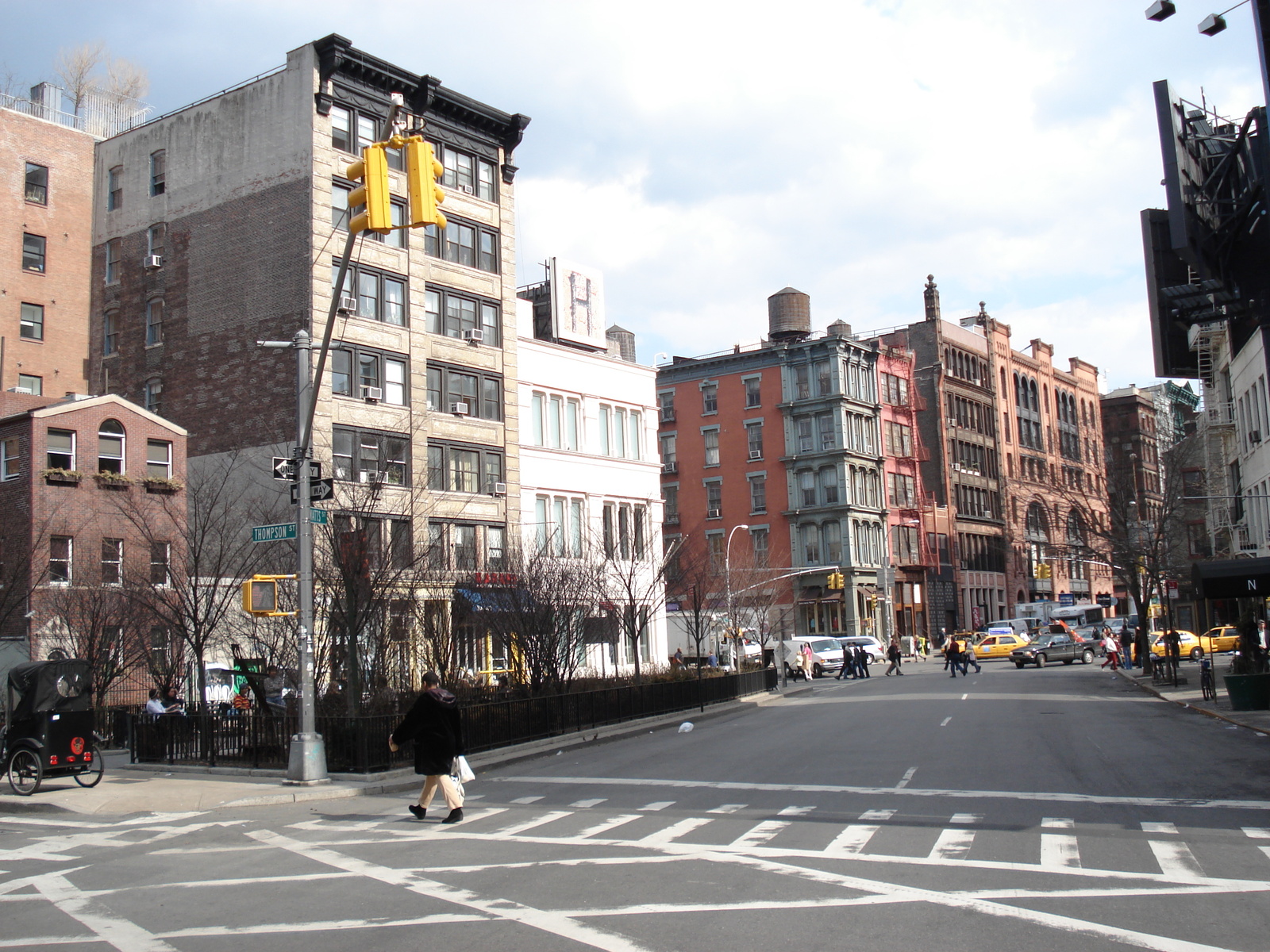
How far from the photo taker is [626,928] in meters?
8.18

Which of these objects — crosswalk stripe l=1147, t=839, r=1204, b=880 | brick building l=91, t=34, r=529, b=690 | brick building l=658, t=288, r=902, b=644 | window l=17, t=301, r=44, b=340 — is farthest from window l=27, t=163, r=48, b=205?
crosswalk stripe l=1147, t=839, r=1204, b=880

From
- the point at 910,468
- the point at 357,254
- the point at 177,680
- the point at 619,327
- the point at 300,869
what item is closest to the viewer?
the point at 300,869

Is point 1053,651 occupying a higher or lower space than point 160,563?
lower

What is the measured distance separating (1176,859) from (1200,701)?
22.8 m

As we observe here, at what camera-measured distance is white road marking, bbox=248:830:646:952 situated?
7.89 meters

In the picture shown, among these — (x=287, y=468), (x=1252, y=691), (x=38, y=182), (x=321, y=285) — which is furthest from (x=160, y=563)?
(x=1252, y=691)

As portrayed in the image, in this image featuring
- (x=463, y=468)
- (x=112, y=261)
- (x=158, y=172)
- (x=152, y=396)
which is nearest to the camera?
(x=463, y=468)

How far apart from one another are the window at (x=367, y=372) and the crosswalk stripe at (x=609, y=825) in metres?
28.2

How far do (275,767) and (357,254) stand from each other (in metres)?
25.2

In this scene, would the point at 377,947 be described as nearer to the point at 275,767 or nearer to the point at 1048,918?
the point at 1048,918

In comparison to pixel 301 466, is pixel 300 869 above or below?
below

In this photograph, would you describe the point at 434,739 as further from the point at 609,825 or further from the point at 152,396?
the point at 152,396

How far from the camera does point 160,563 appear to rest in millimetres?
31234

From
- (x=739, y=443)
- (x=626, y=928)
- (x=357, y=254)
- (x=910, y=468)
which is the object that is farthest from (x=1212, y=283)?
(x=910, y=468)
